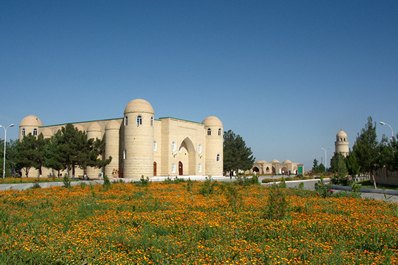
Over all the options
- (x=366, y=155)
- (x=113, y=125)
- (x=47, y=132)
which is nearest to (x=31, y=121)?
(x=47, y=132)

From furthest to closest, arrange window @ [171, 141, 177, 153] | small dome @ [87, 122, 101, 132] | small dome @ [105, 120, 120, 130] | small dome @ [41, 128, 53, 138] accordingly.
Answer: small dome @ [41, 128, 53, 138]
window @ [171, 141, 177, 153]
small dome @ [87, 122, 101, 132]
small dome @ [105, 120, 120, 130]

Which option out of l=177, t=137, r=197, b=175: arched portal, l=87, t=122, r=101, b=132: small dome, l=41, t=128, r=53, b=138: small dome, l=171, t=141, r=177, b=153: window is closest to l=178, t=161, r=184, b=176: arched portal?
l=177, t=137, r=197, b=175: arched portal

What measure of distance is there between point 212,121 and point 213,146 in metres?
3.43

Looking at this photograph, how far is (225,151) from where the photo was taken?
194 feet

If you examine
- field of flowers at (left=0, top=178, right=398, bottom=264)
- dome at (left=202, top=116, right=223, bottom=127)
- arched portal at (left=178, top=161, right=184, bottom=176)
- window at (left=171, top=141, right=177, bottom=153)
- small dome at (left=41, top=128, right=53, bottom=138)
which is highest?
dome at (left=202, top=116, right=223, bottom=127)

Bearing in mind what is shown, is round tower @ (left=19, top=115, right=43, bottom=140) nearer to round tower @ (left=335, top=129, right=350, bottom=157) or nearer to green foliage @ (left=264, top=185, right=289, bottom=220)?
green foliage @ (left=264, top=185, right=289, bottom=220)

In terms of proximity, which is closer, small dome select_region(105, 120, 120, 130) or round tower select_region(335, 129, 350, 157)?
small dome select_region(105, 120, 120, 130)

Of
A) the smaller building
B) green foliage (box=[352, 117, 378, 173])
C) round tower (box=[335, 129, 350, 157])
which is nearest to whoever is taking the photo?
green foliage (box=[352, 117, 378, 173])

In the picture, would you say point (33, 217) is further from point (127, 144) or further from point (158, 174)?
point (158, 174)

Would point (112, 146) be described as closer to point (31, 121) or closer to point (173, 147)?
point (173, 147)

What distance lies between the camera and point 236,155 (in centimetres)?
5909

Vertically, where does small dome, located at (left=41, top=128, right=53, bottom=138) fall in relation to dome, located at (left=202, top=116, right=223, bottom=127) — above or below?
below

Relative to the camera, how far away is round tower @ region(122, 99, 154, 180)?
41.6m

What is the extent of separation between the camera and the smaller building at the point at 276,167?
84.9 m
